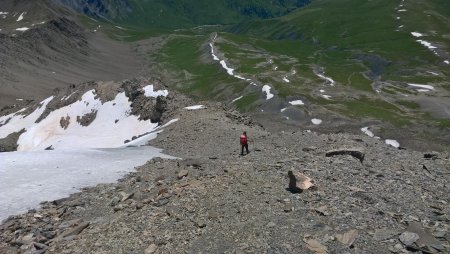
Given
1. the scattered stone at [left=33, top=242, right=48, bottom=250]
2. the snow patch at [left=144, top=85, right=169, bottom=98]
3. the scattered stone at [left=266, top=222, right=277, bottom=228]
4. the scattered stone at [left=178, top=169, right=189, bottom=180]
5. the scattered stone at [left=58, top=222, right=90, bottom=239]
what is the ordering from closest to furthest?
1. the scattered stone at [left=266, top=222, right=277, bottom=228]
2. the scattered stone at [left=33, top=242, right=48, bottom=250]
3. the scattered stone at [left=58, top=222, right=90, bottom=239]
4. the scattered stone at [left=178, top=169, right=189, bottom=180]
5. the snow patch at [left=144, top=85, right=169, bottom=98]

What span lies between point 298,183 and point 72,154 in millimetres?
25979

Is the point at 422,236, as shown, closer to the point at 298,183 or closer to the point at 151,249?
the point at 298,183

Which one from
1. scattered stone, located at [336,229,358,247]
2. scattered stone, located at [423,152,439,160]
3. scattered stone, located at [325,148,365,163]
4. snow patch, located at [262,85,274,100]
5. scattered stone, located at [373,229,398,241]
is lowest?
snow patch, located at [262,85,274,100]

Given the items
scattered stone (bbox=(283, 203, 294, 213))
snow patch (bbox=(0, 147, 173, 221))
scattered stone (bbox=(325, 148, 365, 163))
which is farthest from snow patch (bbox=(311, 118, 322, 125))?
scattered stone (bbox=(283, 203, 294, 213))

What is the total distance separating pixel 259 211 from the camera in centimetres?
2436

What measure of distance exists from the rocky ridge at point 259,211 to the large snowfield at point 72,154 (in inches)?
104

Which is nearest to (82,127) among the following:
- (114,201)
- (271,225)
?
(114,201)

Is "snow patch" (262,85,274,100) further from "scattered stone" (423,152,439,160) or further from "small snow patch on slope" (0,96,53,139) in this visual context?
"scattered stone" (423,152,439,160)

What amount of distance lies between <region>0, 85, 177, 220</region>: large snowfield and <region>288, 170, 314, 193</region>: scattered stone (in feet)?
51.0

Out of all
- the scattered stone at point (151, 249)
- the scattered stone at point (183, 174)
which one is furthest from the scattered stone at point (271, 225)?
the scattered stone at point (183, 174)

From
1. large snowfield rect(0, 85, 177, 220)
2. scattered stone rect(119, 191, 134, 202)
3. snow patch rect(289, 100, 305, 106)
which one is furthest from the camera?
snow patch rect(289, 100, 305, 106)

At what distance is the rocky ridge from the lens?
21625 mm

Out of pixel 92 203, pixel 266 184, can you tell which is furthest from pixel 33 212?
pixel 266 184

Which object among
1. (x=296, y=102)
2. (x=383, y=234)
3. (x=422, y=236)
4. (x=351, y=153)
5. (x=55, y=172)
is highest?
(x=383, y=234)
